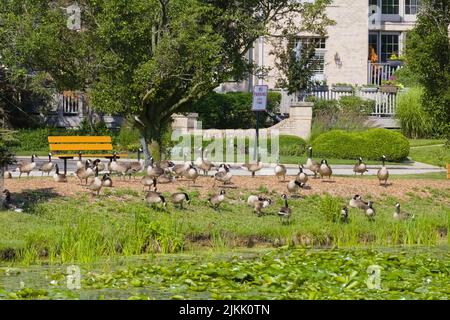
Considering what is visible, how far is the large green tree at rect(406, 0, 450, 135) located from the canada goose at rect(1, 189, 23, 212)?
12.3 m

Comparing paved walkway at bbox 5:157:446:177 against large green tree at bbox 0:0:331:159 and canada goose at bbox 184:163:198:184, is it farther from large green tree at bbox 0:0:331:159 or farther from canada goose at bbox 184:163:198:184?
canada goose at bbox 184:163:198:184

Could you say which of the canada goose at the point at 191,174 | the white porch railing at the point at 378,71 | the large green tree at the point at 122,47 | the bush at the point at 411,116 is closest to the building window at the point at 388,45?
the white porch railing at the point at 378,71

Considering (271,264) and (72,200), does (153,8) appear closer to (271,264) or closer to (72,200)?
(72,200)

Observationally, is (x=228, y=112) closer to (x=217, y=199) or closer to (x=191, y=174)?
(x=191, y=174)

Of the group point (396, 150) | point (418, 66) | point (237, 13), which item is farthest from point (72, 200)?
point (396, 150)

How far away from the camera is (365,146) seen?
3994 centimetres

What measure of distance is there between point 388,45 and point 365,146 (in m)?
19.8

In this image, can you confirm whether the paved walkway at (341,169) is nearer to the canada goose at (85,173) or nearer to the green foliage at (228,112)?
the canada goose at (85,173)

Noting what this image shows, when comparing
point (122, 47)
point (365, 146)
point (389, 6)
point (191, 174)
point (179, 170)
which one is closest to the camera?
point (191, 174)

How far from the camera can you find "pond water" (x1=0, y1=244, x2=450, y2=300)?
1547 centimetres

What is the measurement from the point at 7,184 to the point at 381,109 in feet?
85.3

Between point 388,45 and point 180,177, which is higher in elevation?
point 388,45

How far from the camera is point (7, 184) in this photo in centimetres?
2519

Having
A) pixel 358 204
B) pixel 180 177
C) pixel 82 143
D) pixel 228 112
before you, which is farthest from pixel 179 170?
pixel 228 112
